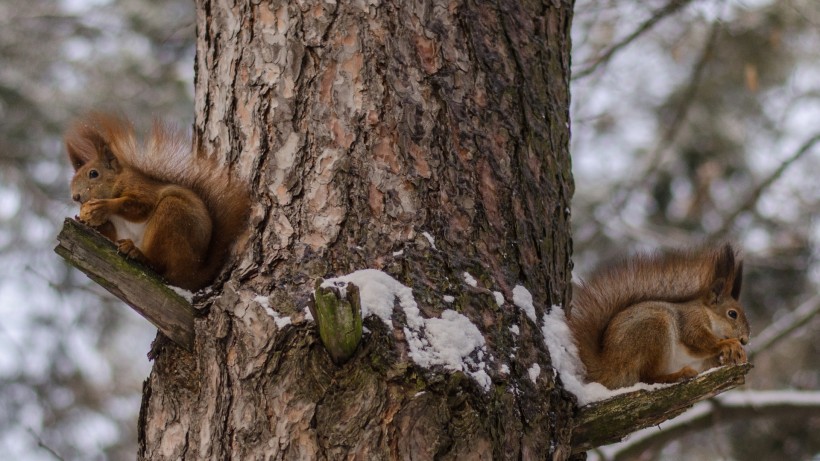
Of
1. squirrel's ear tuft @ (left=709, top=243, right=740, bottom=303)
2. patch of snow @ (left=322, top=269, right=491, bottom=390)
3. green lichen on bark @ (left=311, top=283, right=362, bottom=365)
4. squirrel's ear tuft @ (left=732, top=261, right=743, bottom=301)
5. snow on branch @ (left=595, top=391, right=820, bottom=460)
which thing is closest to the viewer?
green lichen on bark @ (left=311, top=283, right=362, bottom=365)

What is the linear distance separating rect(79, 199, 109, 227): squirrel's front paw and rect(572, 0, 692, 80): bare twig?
1.96 m

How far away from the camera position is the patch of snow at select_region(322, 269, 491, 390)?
1576 millimetres

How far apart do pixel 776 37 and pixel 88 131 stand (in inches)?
134

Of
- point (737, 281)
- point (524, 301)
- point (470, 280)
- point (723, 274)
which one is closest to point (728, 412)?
point (737, 281)

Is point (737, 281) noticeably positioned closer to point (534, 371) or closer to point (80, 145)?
point (534, 371)

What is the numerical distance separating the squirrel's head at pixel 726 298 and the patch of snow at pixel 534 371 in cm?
103

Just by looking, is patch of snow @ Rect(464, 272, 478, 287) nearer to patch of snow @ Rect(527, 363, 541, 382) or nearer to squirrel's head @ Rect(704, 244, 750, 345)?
patch of snow @ Rect(527, 363, 541, 382)

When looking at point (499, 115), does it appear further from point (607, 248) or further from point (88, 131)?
point (607, 248)

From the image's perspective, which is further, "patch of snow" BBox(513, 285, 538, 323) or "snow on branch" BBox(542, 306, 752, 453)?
"patch of snow" BBox(513, 285, 538, 323)

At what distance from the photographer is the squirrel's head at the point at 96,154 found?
2.20 m

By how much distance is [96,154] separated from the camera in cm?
223

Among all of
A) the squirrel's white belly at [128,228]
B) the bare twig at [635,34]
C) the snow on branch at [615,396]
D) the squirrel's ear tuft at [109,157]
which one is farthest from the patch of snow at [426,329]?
the bare twig at [635,34]

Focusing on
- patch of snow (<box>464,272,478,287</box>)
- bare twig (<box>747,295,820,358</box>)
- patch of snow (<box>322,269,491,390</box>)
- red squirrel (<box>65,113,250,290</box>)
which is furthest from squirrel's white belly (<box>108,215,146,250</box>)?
bare twig (<box>747,295,820,358</box>)

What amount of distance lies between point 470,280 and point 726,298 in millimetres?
1273
